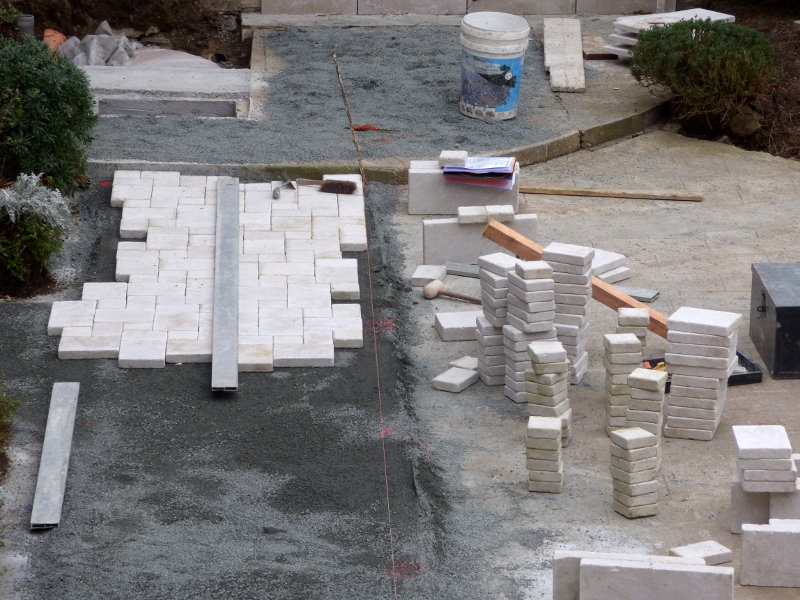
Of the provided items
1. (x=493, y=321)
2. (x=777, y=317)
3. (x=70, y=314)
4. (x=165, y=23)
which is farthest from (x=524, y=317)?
(x=165, y=23)

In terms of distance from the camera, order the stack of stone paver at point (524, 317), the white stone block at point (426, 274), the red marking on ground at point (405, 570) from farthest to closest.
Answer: the white stone block at point (426, 274), the stack of stone paver at point (524, 317), the red marking on ground at point (405, 570)

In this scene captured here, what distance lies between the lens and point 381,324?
8.93m

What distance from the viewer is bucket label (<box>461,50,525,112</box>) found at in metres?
12.0

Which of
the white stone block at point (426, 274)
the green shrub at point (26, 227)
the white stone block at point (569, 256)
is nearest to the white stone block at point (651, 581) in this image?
the white stone block at point (569, 256)

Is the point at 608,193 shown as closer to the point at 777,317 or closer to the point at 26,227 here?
the point at 777,317

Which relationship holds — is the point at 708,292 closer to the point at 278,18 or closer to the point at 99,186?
the point at 99,186

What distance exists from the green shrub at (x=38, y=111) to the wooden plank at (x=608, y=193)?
12.8 feet

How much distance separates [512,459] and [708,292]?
9.12 feet

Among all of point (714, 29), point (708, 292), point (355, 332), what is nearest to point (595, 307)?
point (708, 292)

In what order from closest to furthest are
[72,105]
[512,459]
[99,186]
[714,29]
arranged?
[512,459] → [72,105] → [99,186] → [714,29]

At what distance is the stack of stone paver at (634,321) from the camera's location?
26.0 feet

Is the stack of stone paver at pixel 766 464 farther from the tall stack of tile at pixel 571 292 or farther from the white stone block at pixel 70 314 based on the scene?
the white stone block at pixel 70 314

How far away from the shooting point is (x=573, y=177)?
11570 mm

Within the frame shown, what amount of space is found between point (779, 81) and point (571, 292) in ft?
19.4
